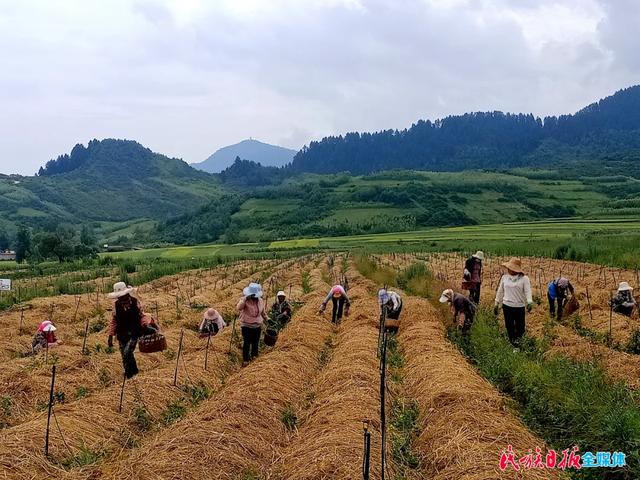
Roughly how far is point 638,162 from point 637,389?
6398 inches

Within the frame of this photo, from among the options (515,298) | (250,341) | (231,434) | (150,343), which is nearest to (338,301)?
(250,341)

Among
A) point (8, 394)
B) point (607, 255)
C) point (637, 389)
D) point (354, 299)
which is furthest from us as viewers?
point (607, 255)

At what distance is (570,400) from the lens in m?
6.27

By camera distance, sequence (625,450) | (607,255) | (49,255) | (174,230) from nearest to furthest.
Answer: (625,450) < (607,255) < (49,255) < (174,230)

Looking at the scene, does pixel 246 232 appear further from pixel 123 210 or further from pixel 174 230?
pixel 123 210

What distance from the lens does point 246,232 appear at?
3824 inches

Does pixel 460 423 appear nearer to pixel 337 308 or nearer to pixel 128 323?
pixel 128 323

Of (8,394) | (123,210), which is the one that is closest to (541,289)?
(8,394)

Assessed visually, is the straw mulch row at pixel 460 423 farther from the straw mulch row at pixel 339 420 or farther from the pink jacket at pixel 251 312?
the pink jacket at pixel 251 312

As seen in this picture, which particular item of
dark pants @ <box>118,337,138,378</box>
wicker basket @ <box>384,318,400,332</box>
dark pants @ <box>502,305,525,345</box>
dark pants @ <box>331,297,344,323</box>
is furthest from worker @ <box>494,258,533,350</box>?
dark pants @ <box>118,337,138,378</box>

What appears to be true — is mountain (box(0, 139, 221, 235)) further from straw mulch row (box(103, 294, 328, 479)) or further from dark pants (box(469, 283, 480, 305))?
straw mulch row (box(103, 294, 328, 479))

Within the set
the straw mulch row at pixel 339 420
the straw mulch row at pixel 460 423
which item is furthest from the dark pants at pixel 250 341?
the straw mulch row at pixel 460 423

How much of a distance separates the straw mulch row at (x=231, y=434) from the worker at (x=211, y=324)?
2.80 meters

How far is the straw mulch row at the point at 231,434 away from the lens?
207 inches
